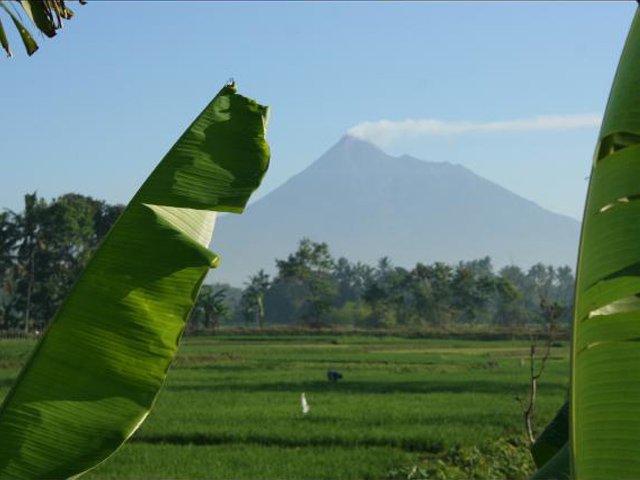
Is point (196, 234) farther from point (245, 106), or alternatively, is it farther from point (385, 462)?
point (385, 462)

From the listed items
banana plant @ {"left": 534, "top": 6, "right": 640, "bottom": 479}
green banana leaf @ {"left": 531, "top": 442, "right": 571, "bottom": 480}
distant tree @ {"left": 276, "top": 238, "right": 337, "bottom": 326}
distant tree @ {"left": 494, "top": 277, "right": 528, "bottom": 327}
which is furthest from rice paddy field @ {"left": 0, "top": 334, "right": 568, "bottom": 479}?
distant tree @ {"left": 276, "top": 238, "right": 337, "bottom": 326}

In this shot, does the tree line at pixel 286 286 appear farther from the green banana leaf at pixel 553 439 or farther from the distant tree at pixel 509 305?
the green banana leaf at pixel 553 439

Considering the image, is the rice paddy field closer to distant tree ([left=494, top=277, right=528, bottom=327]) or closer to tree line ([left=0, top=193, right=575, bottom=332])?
tree line ([left=0, top=193, right=575, bottom=332])

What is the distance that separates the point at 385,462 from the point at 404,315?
61998mm

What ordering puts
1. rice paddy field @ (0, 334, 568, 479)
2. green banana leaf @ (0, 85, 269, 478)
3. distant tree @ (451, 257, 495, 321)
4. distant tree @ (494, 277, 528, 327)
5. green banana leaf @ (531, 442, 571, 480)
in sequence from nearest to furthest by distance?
green banana leaf @ (0, 85, 269, 478)
green banana leaf @ (531, 442, 571, 480)
rice paddy field @ (0, 334, 568, 479)
distant tree @ (494, 277, 528, 327)
distant tree @ (451, 257, 495, 321)

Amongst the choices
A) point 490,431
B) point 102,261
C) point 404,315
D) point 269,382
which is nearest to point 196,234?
point 102,261

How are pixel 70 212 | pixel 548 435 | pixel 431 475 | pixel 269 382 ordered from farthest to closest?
pixel 70 212 → pixel 269 382 → pixel 431 475 → pixel 548 435

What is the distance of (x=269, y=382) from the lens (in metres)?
21.1

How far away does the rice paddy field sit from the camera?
9727mm

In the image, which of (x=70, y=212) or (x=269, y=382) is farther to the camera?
(x=70, y=212)

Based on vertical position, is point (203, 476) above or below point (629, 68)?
below

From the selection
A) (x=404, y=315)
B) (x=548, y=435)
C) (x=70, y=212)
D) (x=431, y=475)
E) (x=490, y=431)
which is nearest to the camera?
(x=548, y=435)

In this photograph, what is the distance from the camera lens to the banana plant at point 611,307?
1.28 meters

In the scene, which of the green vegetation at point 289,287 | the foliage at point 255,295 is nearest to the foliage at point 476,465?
the green vegetation at point 289,287
